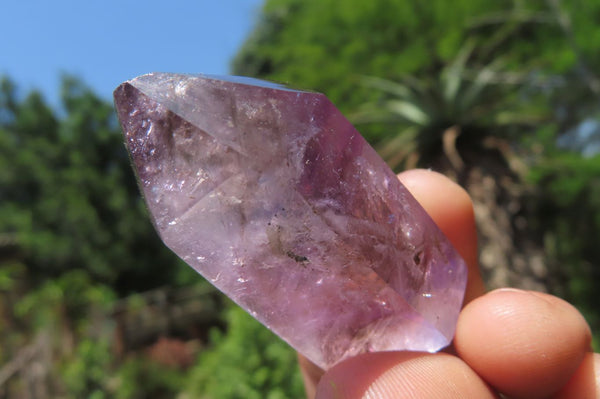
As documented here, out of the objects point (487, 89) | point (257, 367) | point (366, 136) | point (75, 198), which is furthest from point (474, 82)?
point (75, 198)

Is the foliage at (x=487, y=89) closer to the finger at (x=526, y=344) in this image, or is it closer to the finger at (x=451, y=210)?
the finger at (x=451, y=210)

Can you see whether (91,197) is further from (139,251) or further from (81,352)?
(81,352)

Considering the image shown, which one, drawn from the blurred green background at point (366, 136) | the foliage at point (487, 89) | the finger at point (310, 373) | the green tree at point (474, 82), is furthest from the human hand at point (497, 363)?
the foliage at point (487, 89)

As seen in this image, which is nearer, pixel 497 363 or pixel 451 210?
pixel 497 363

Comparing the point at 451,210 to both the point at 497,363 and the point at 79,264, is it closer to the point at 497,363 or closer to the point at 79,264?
the point at 497,363

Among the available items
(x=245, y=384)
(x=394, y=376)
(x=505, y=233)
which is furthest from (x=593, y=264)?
(x=394, y=376)

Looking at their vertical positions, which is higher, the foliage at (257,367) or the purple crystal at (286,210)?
the purple crystal at (286,210)
